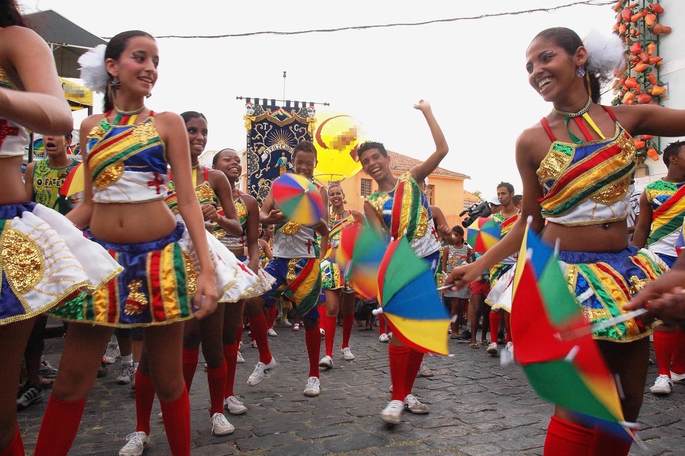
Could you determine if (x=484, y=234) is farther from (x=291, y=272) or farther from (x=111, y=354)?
(x=111, y=354)

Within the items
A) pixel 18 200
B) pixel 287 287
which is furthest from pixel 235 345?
pixel 18 200

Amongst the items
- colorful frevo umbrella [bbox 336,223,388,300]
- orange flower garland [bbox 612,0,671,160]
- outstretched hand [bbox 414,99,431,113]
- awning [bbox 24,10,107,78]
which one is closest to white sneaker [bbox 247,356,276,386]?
colorful frevo umbrella [bbox 336,223,388,300]

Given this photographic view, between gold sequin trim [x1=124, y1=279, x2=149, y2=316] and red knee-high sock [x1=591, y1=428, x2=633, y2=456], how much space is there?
2.00 m

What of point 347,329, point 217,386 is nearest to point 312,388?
point 217,386

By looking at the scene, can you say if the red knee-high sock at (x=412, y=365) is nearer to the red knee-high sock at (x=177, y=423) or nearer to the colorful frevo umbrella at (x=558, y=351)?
the red knee-high sock at (x=177, y=423)

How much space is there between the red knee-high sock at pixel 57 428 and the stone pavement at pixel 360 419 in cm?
125

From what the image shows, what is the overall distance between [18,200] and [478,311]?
25.2 feet

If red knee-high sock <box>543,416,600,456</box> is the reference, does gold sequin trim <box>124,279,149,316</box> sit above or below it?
above

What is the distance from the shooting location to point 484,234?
791 cm

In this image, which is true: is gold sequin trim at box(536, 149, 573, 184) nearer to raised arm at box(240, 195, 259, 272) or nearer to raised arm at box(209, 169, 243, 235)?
raised arm at box(209, 169, 243, 235)

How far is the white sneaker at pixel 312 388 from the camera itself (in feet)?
16.9

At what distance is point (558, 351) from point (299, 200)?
4203 millimetres

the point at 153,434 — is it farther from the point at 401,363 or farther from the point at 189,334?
the point at 401,363

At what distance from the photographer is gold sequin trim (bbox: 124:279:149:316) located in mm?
2555
